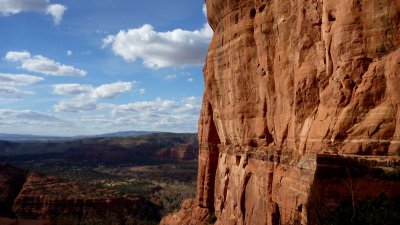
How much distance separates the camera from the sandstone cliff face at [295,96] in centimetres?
1827

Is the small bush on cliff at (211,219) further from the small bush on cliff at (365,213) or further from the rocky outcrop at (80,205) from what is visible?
the rocky outcrop at (80,205)

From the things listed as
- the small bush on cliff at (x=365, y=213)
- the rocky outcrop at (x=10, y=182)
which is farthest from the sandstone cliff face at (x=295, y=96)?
the rocky outcrop at (x=10, y=182)

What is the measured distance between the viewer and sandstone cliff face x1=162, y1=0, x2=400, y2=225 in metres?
18.3

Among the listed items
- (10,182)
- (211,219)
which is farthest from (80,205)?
(211,219)

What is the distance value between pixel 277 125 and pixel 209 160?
17.4m

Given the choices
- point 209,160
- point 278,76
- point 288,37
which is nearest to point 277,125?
point 278,76

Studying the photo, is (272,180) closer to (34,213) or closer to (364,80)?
(364,80)

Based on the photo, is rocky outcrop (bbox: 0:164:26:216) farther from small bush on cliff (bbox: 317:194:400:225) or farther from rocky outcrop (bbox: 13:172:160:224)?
small bush on cliff (bbox: 317:194:400:225)

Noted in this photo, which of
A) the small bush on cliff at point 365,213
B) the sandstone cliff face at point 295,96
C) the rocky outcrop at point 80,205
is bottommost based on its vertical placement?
the rocky outcrop at point 80,205

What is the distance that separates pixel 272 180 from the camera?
1075 inches

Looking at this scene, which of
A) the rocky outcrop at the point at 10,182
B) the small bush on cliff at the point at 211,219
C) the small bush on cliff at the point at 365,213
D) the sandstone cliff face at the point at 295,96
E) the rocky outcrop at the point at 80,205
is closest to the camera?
the small bush on cliff at the point at 365,213

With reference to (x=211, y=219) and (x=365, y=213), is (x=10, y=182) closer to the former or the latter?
(x=211, y=219)

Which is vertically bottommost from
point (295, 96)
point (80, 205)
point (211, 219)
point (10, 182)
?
point (80, 205)

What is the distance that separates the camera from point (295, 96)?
23484mm
